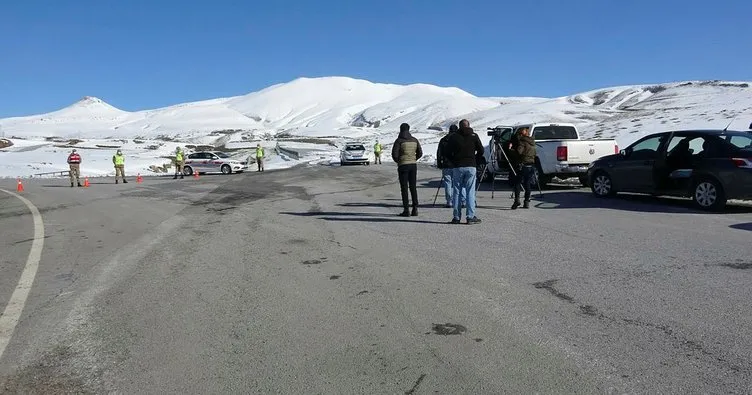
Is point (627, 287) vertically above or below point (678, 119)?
below

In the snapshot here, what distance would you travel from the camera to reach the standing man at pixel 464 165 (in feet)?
31.2

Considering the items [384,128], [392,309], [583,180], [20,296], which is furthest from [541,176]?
[384,128]

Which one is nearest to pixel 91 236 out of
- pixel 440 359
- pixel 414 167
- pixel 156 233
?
pixel 156 233

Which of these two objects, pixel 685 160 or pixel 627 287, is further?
pixel 685 160

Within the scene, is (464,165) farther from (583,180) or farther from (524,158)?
(583,180)

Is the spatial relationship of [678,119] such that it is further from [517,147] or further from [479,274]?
[479,274]

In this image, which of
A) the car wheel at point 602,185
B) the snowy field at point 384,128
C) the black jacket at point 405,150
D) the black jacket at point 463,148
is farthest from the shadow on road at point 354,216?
the snowy field at point 384,128

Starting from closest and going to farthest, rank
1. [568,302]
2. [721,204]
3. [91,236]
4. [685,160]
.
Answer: [568,302]
[91,236]
[721,204]
[685,160]

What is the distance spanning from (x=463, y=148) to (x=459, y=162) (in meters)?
0.24

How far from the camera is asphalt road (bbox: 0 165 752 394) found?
3.70 meters

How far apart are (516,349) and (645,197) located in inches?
419

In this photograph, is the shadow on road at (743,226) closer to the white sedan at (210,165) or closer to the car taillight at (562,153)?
the car taillight at (562,153)

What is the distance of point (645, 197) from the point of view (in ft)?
43.7

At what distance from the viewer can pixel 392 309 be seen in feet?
16.4
